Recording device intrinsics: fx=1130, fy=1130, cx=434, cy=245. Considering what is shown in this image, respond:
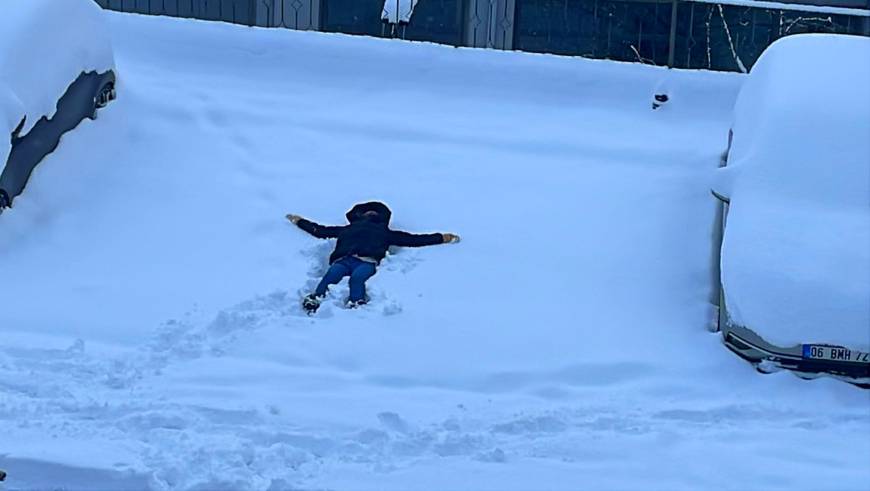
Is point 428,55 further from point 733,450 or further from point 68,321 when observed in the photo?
point 733,450

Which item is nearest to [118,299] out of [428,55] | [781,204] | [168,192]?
[168,192]

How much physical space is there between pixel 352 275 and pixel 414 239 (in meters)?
0.81

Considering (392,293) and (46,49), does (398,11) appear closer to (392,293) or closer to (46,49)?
(46,49)

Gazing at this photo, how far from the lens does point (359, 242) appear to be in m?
7.43

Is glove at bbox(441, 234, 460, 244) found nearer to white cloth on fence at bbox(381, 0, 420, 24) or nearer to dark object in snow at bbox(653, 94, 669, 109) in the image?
dark object in snow at bbox(653, 94, 669, 109)

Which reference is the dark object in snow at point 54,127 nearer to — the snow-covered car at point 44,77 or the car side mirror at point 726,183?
the snow-covered car at point 44,77

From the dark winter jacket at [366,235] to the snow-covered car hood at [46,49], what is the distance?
85.8 inches

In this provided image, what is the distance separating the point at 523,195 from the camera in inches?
340

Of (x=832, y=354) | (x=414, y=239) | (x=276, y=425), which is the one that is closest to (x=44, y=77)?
(x=414, y=239)

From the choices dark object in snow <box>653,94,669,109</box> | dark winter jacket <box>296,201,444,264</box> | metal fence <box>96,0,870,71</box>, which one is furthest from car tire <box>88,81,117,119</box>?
dark object in snow <box>653,94,669,109</box>

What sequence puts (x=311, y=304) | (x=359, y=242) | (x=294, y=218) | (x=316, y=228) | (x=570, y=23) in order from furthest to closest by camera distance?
1. (x=570, y=23)
2. (x=294, y=218)
3. (x=316, y=228)
4. (x=359, y=242)
5. (x=311, y=304)

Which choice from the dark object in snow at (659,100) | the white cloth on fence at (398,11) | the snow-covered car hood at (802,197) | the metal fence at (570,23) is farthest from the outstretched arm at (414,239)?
the metal fence at (570,23)

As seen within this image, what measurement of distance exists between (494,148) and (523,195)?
1006 millimetres

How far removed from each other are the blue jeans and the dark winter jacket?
0.10 metres
